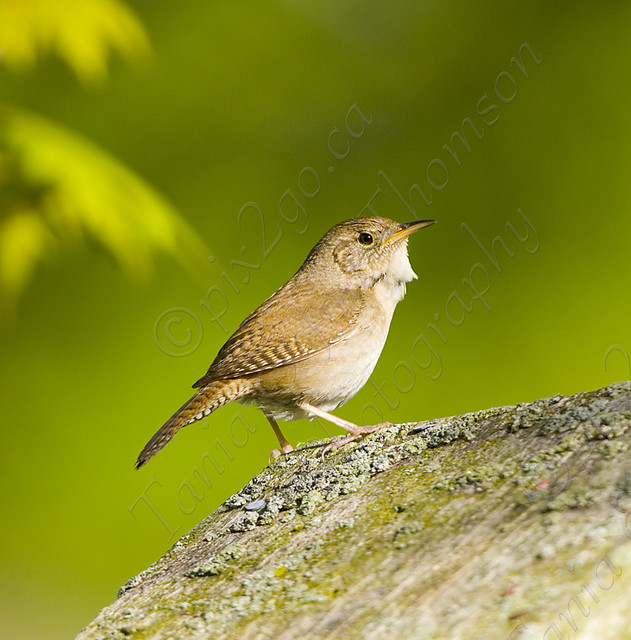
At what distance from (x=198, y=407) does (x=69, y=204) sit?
1224 millimetres

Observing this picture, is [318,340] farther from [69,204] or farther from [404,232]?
[69,204]

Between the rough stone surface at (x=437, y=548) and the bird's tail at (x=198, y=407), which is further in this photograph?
the bird's tail at (x=198, y=407)

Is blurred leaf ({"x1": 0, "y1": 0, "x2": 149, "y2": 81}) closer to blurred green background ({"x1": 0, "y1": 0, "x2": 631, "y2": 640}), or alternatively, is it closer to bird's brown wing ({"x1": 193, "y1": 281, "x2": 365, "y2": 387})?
blurred green background ({"x1": 0, "y1": 0, "x2": 631, "y2": 640})

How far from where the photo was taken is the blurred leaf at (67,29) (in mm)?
4254

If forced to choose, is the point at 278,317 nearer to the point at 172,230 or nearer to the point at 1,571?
the point at 172,230

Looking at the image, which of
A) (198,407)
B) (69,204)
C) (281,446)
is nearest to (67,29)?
(69,204)

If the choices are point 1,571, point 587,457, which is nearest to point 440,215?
point 1,571

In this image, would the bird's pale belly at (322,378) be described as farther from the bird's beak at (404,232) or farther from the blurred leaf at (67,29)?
the blurred leaf at (67,29)

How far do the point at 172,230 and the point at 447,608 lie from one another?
3061mm

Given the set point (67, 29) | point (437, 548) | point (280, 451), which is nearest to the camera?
point (437, 548)

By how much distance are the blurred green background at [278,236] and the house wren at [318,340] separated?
65 cm
